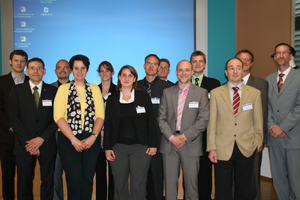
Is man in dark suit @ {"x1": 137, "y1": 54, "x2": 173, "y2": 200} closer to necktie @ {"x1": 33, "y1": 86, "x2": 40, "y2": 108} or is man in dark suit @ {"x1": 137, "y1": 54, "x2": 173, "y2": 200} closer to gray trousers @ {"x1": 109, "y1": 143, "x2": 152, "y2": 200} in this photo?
gray trousers @ {"x1": 109, "y1": 143, "x2": 152, "y2": 200}

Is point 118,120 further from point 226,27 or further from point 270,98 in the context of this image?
point 226,27

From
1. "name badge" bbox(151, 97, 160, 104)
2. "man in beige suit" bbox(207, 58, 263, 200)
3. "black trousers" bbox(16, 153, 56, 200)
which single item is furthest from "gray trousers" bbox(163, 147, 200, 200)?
"black trousers" bbox(16, 153, 56, 200)

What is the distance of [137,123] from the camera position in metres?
2.62

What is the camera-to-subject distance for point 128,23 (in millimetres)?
4938

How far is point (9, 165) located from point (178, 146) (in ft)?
7.67

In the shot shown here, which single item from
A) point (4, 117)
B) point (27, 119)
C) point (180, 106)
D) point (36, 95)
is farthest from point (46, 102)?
point (180, 106)

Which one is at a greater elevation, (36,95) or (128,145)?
(36,95)

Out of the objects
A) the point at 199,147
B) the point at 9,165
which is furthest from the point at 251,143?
the point at 9,165

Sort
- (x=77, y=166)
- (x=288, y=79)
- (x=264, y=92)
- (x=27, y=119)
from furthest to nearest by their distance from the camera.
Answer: (x=264, y=92) < (x=288, y=79) < (x=27, y=119) < (x=77, y=166)

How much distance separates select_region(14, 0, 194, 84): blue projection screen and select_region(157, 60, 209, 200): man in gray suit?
2.17m

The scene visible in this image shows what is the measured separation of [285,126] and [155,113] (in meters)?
1.67

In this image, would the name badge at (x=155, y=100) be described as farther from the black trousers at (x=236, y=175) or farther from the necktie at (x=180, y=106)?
the black trousers at (x=236, y=175)

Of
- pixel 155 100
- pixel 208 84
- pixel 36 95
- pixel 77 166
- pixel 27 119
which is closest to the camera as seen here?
pixel 77 166

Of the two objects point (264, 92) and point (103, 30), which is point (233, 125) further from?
point (103, 30)
